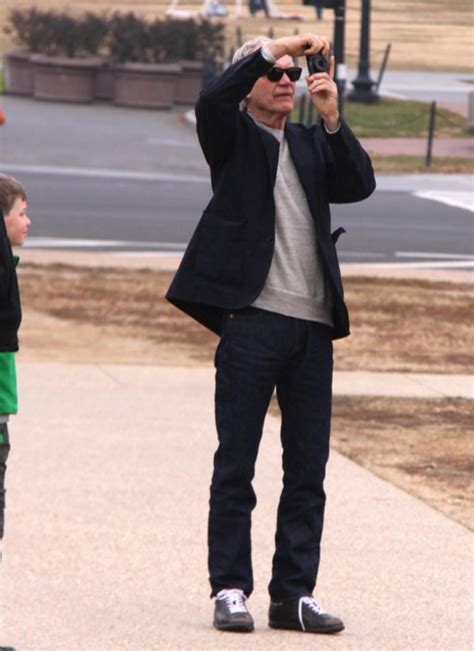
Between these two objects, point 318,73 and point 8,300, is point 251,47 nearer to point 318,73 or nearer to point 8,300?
point 318,73

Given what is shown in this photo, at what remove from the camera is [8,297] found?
503 cm

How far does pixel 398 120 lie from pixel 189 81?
5.13 metres

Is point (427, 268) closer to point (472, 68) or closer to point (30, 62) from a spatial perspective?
point (30, 62)

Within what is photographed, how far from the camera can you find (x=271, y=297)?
5555 mm

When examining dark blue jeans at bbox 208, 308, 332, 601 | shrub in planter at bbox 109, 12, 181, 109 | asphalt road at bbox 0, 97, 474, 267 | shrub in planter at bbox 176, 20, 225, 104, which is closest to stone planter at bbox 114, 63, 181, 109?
shrub in planter at bbox 109, 12, 181, 109

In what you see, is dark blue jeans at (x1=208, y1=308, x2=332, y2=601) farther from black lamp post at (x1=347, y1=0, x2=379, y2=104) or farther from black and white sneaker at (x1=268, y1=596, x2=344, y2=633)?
black lamp post at (x1=347, y1=0, x2=379, y2=104)

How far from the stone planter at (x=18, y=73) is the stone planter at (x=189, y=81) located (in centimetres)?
331

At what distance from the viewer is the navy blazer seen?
216 inches

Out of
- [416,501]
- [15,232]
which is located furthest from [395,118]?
[15,232]

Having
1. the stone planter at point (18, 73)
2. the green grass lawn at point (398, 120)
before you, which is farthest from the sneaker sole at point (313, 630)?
the stone planter at point (18, 73)

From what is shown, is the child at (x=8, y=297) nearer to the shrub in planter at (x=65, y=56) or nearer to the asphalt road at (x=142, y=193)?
the asphalt road at (x=142, y=193)

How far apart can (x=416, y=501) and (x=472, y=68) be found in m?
44.2

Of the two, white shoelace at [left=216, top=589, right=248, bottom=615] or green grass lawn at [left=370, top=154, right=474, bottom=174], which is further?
green grass lawn at [left=370, top=154, right=474, bottom=174]

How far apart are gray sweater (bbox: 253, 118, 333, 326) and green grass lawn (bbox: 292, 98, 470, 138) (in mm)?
26652
